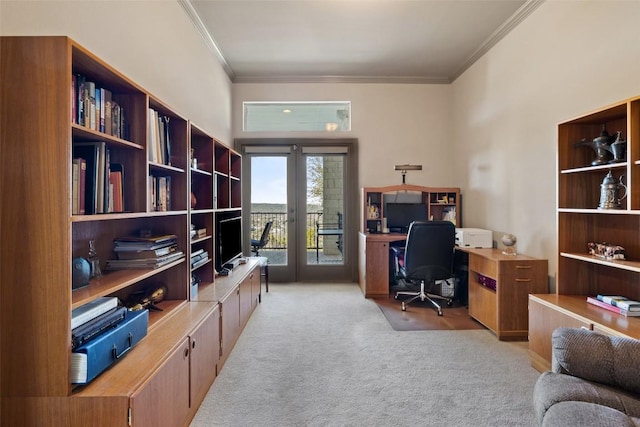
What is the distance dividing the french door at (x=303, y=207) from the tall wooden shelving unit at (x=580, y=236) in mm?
2872

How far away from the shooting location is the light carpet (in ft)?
6.01

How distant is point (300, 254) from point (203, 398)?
3062 millimetres

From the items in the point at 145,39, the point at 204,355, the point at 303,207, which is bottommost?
the point at 204,355

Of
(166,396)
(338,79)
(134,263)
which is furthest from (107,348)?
(338,79)

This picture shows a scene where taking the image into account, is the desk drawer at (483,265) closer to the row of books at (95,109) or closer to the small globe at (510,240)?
the small globe at (510,240)

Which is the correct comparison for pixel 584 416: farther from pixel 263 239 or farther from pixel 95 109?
pixel 263 239

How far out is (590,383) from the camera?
138 centimetres

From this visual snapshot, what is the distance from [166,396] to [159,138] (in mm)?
1448

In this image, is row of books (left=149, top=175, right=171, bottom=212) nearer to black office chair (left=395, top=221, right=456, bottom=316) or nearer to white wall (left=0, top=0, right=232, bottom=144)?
white wall (left=0, top=0, right=232, bottom=144)

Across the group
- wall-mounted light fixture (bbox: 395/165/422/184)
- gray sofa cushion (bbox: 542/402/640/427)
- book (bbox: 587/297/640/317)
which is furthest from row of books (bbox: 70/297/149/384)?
wall-mounted light fixture (bbox: 395/165/422/184)

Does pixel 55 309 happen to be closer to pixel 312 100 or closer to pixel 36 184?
pixel 36 184

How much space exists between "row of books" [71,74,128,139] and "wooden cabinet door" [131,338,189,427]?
1.09 m

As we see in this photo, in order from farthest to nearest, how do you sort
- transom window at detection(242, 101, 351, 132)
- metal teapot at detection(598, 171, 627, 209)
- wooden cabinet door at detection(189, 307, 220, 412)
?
transom window at detection(242, 101, 351, 132) → metal teapot at detection(598, 171, 627, 209) → wooden cabinet door at detection(189, 307, 220, 412)

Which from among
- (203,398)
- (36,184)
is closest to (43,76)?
(36,184)
